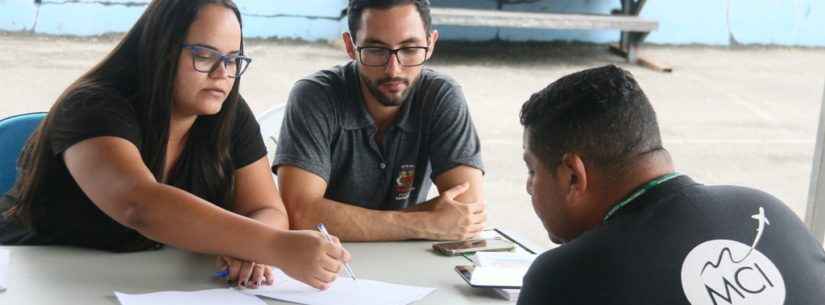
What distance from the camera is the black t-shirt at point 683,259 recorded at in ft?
3.92

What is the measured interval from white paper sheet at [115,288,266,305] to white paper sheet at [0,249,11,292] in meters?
0.19

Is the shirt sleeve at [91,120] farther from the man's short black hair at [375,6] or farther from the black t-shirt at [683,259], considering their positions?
the black t-shirt at [683,259]

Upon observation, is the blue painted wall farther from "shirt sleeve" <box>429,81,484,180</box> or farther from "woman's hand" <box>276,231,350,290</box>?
"woman's hand" <box>276,231,350,290</box>

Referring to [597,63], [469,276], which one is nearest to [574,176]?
[469,276]

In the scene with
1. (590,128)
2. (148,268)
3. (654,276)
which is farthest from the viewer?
(148,268)

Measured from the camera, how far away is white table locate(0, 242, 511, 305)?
1673 millimetres

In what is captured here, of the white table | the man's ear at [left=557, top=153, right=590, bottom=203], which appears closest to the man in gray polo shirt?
the white table

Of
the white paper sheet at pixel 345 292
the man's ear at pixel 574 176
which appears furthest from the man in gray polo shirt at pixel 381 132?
the man's ear at pixel 574 176

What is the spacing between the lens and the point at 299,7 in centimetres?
639

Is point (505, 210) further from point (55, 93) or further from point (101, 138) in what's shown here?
point (101, 138)

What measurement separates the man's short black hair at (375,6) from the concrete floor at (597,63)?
1739 mm

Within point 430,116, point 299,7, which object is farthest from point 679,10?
point 430,116

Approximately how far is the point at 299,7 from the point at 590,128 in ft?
17.2

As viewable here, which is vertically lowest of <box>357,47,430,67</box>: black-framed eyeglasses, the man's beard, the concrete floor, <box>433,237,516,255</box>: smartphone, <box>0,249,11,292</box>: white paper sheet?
the concrete floor
